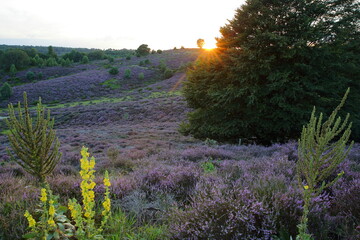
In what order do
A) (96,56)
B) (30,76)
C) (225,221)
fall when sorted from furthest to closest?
(96,56)
(30,76)
(225,221)

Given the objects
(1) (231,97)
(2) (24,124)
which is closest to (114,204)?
(2) (24,124)

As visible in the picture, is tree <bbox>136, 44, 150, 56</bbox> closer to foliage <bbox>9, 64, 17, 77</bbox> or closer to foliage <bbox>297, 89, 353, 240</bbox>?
foliage <bbox>9, 64, 17, 77</bbox>

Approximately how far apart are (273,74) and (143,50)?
9407 centimetres

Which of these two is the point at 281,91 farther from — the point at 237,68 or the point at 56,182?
the point at 56,182

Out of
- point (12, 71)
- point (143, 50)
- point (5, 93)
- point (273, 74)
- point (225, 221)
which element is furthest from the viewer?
point (143, 50)

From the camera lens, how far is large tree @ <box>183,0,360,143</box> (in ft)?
37.4

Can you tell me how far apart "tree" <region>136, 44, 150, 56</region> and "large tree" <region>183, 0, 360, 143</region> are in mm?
88913

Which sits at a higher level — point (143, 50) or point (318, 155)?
point (143, 50)

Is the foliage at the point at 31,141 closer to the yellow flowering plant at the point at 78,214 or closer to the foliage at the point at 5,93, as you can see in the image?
the yellow flowering plant at the point at 78,214

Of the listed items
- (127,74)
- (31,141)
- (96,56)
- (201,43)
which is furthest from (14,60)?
(31,141)

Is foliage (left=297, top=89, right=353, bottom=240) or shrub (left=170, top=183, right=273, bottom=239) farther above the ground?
foliage (left=297, top=89, right=353, bottom=240)

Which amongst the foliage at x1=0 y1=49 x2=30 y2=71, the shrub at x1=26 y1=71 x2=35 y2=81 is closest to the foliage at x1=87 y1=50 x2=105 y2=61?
the foliage at x1=0 y1=49 x2=30 y2=71

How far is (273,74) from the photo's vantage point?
452 inches

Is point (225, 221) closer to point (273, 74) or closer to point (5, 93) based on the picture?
point (273, 74)
